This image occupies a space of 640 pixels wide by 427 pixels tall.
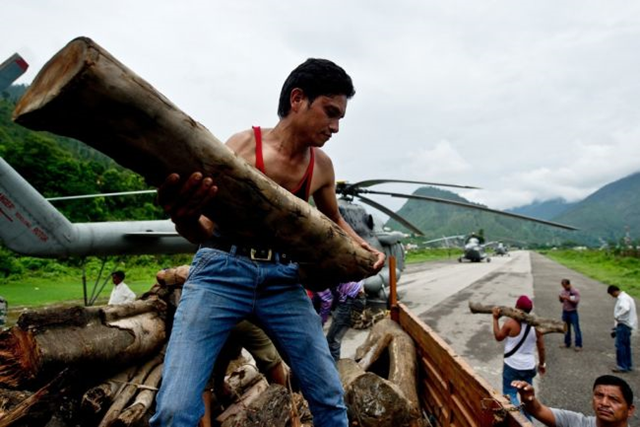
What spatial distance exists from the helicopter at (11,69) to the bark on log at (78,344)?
331 inches

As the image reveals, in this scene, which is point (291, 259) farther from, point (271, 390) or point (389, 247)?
point (389, 247)

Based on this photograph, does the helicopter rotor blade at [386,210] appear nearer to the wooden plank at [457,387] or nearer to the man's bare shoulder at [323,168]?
the wooden plank at [457,387]

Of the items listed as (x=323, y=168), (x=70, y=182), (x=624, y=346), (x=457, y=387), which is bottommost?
(x=624, y=346)

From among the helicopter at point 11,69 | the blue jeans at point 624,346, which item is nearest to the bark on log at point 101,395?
the blue jeans at point 624,346

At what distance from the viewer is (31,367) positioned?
7.39 feet

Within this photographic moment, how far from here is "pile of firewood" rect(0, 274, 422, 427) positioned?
227 cm

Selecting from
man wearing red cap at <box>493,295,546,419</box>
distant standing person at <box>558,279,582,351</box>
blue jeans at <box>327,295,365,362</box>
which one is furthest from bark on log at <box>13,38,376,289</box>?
distant standing person at <box>558,279,582,351</box>

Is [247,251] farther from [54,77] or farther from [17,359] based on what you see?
[17,359]

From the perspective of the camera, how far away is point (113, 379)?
277 centimetres

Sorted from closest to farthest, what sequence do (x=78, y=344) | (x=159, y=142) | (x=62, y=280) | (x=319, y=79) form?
(x=159, y=142)
(x=319, y=79)
(x=78, y=344)
(x=62, y=280)

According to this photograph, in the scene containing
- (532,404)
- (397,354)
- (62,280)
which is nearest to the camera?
(532,404)

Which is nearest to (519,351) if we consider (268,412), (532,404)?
(532,404)

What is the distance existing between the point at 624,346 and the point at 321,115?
780 centimetres

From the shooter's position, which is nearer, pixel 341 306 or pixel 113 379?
pixel 113 379
